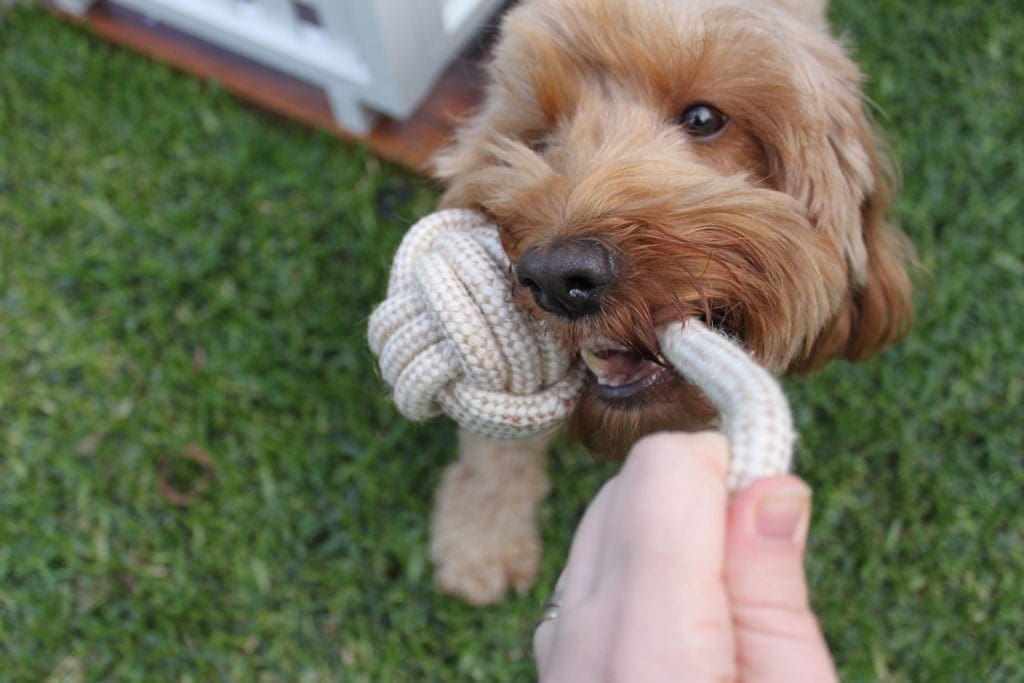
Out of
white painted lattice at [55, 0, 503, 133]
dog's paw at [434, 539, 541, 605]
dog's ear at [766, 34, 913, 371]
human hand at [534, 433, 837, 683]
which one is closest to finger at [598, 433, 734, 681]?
human hand at [534, 433, 837, 683]

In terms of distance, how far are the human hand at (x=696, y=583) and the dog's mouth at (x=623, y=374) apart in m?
0.74

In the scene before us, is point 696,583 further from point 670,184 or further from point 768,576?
point 670,184

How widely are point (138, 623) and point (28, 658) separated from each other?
35 cm

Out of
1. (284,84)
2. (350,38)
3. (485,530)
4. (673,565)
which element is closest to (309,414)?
(485,530)

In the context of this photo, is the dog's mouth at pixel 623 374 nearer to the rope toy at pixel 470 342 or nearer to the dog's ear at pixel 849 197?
the rope toy at pixel 470 342

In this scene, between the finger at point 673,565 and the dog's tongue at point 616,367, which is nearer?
the finger at point 673,565

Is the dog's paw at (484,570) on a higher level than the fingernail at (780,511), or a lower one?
lower

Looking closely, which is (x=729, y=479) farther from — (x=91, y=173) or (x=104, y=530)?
(x=91, y=173)

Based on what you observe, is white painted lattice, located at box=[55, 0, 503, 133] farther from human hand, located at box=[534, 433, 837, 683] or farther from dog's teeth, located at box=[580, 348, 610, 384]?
human hand, located at box=[534, 433, 837, 683]

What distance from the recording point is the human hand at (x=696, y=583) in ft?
2.47

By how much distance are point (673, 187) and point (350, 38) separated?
1.72 meters

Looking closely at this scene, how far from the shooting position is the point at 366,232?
316cm

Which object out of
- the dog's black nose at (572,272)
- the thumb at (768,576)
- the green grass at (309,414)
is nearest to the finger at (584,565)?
the thumb at (768,576)

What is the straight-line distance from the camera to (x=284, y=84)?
343cm
